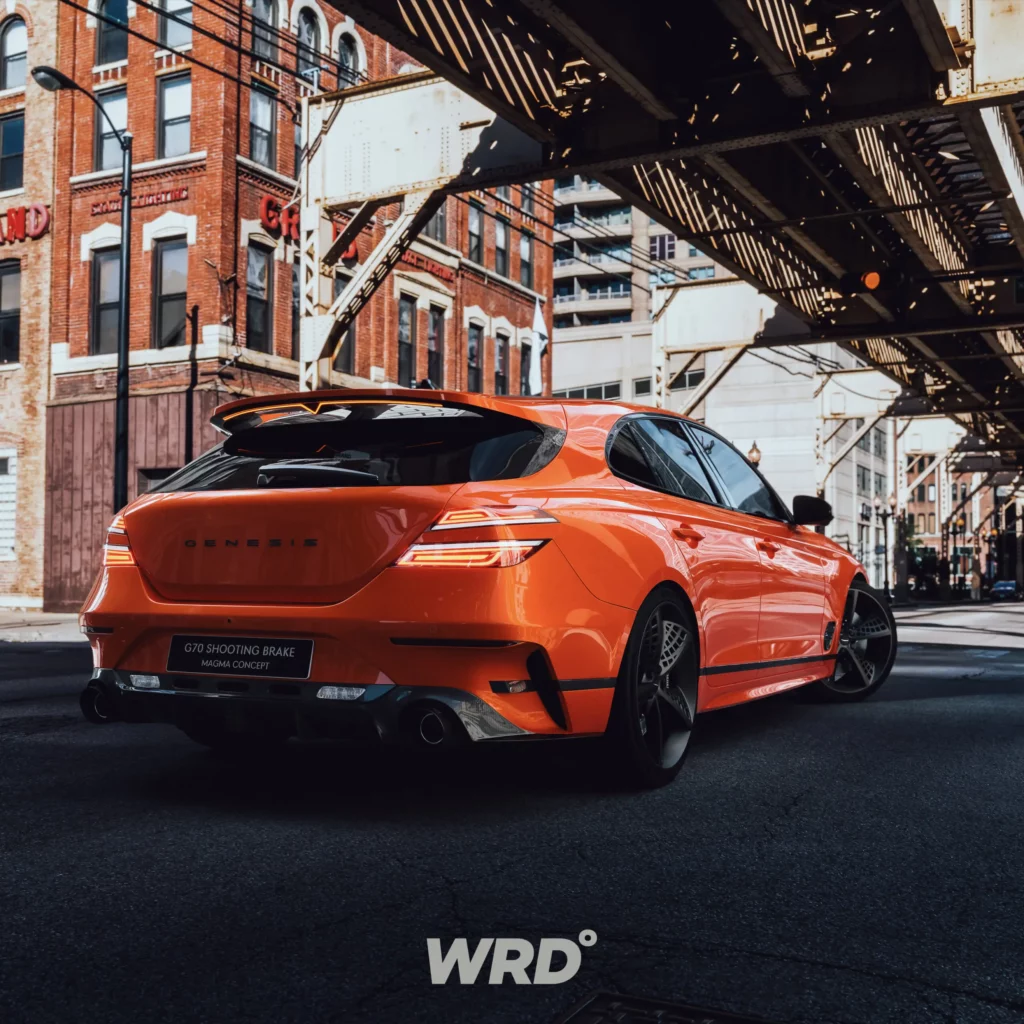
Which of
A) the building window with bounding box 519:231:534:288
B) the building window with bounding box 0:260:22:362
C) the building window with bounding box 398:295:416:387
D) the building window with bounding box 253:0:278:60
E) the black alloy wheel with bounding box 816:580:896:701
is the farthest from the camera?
the building window with bounding box 519:231:534:288

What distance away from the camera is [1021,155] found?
14.5 meters

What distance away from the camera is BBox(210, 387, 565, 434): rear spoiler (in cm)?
455

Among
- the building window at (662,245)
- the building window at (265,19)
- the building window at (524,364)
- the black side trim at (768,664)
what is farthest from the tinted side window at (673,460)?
the building window at (662,245)

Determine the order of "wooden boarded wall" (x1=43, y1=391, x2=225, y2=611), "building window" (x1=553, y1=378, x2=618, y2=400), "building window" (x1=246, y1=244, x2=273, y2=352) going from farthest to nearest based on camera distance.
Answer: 1. "building window" (x1=553, y1=378, x2=618, y2=400)
2. "building window" (x1=246, y1=244, x2=273, y2=352)
3. "wooden boarded wall" (x1=43, y1=391, x2=225, y2=611)

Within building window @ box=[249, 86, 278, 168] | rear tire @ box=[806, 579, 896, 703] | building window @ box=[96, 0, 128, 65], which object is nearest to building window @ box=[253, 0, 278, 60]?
building window @ box=[249, 86, 278, 168]

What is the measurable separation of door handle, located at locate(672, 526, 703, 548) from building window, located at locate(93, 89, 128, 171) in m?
21.9

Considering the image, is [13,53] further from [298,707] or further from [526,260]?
[298,707]

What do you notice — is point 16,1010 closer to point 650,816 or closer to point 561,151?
point 650,816

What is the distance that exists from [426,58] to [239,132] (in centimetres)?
1431

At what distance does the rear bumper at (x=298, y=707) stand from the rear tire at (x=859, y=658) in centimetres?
429

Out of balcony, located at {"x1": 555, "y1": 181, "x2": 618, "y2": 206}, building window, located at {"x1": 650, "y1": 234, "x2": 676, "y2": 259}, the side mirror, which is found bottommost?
the side mirror

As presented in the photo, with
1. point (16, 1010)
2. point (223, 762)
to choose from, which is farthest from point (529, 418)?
point (16, 1010)

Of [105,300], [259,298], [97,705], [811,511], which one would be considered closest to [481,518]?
[97,705]

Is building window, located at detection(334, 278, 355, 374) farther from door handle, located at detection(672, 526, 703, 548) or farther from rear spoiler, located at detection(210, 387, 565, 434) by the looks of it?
rear spoiler, located at detection(210, 387, 565, 434)
